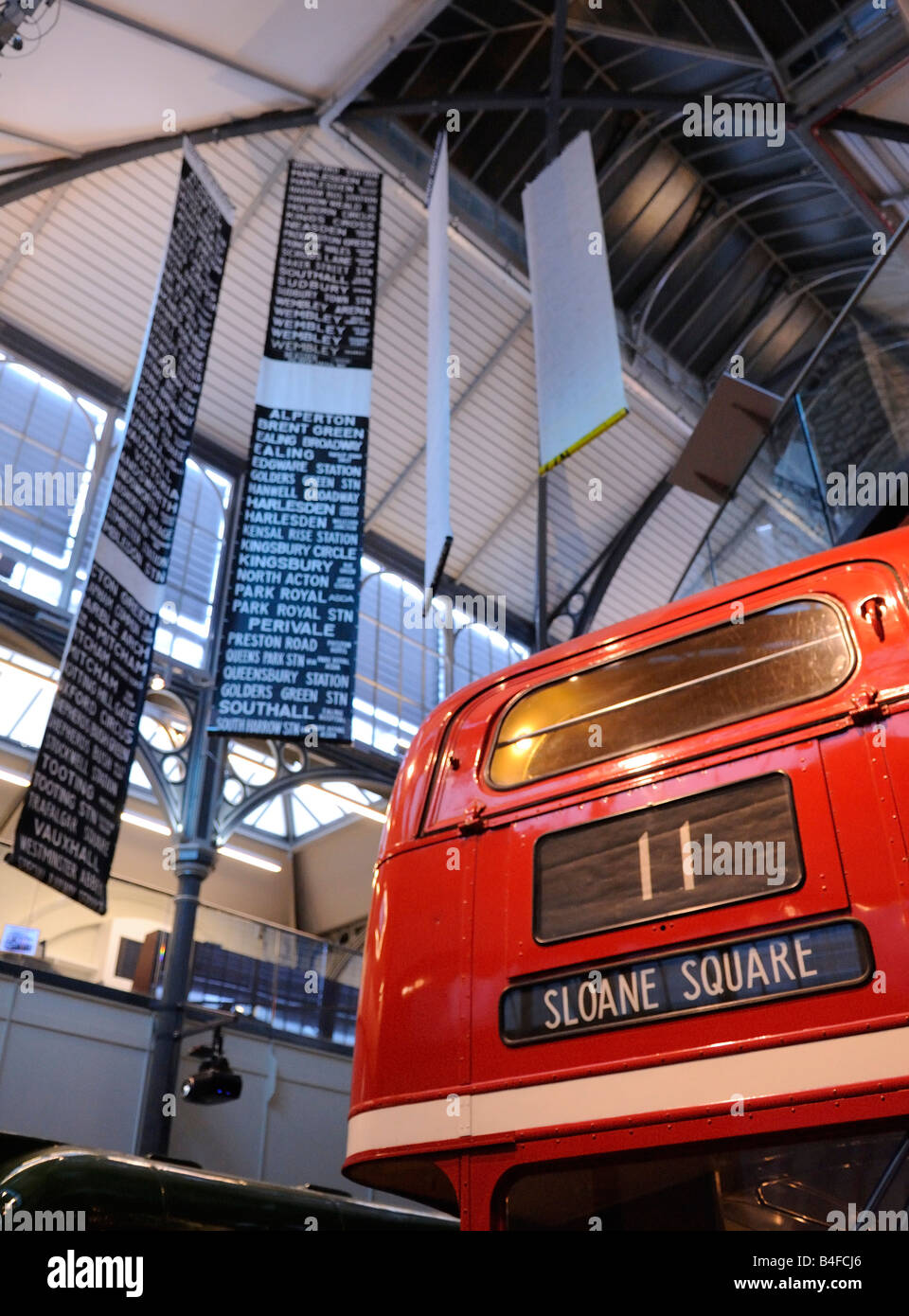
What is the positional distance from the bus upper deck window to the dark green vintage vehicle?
2552mm

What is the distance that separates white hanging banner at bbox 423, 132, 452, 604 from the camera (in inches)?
355

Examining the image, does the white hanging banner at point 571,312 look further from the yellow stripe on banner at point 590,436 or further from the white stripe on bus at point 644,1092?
the white stripe on bus at point 644,1092

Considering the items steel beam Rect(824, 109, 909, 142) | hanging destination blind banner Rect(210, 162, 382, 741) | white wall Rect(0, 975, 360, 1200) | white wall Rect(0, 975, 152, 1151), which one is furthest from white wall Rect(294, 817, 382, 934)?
steel beam Rect(824, 109, 909, 142)

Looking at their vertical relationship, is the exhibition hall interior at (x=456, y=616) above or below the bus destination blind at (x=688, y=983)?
above

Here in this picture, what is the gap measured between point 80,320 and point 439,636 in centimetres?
711

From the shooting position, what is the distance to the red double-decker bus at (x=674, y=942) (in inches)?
117

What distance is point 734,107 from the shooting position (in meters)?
14.4

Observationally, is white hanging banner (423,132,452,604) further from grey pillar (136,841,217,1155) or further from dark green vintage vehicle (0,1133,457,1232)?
grey pillar (136,841,217,1155)

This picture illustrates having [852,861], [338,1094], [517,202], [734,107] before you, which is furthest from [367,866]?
[852,861]

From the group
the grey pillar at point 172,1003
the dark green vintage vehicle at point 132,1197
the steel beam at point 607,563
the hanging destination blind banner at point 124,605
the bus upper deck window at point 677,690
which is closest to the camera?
the bus upper deck window at point 677,690

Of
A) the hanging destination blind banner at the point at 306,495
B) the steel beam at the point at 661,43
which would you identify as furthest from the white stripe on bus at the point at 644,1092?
the steel beam at the point at 661,43

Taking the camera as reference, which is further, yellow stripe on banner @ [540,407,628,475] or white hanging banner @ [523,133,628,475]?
white hanging banner @ [523,133,628,475]

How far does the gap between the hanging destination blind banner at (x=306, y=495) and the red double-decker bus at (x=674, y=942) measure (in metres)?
5.38
